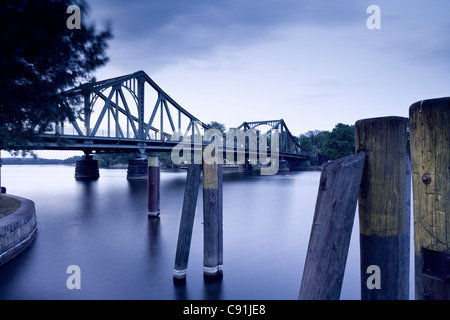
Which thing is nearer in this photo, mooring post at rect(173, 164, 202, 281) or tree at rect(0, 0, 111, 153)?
tree at rect(0, 0, 111, 153)

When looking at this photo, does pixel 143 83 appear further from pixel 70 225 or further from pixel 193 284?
pixel 193 284

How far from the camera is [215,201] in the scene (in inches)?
201

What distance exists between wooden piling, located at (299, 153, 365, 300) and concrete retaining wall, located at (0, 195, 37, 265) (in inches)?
275

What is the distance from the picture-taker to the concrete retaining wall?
6.53 metres

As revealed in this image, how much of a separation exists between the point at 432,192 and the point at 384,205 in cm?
26

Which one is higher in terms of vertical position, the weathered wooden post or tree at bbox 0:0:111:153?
tree at bbox 0:0:111:153

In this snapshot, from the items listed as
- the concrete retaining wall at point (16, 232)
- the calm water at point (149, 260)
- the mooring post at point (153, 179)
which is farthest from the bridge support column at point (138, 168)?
the concrete retaining wall at point (16, 232)

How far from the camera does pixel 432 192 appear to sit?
66.1 inches

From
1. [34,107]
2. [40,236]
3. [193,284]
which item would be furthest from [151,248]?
[34,107]

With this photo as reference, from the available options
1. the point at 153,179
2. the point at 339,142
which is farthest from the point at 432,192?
the point at 339,142

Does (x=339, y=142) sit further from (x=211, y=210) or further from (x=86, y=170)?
(x=211, y=210)

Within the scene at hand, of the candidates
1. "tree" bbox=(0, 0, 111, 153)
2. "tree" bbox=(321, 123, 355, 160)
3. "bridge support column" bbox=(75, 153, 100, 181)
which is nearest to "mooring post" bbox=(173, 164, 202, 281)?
"tree" bbox=(0, 0, 111, 153)

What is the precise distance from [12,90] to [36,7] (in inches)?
56.1

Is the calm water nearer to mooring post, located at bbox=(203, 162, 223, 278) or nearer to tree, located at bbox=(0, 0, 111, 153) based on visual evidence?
mooring post, located at bbox=(203, 162, 223, 278)
